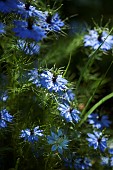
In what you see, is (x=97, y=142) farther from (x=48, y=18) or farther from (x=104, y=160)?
(x=48, y=18)

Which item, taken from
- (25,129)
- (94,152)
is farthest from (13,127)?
(94,152)

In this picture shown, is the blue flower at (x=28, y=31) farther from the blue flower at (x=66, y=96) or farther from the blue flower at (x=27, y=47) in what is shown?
the blue flower at (x=66, y=96)

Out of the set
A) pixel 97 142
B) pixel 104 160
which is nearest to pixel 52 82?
pixel 97 142

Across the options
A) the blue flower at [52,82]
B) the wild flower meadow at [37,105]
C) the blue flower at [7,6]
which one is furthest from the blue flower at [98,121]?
the blue flower at [7,6]

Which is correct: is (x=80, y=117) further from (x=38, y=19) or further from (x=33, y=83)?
(x=38, y=19)

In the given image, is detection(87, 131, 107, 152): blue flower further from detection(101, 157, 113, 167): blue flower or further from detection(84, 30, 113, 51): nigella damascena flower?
detection(84, 30, 113, 51): nigella damascena flower
